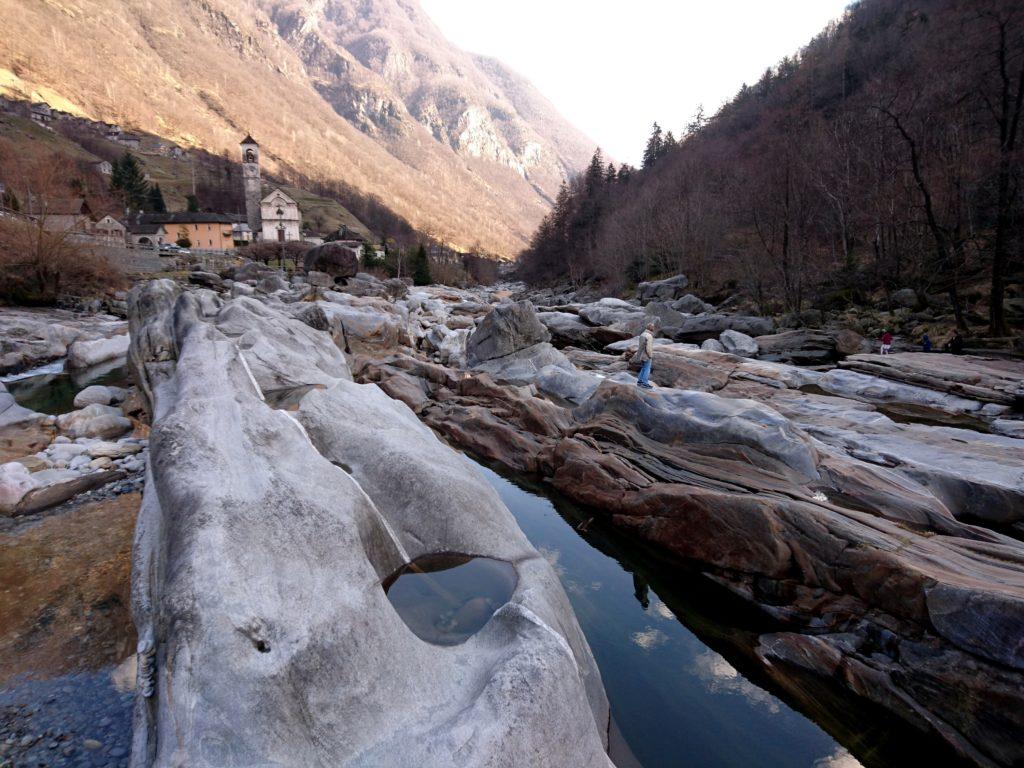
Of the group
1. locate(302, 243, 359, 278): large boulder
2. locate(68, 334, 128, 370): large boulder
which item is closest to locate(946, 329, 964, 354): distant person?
locate(68, 334, 128, 370): large boulder

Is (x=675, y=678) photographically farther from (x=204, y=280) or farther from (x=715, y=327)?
(x=204, y=280)

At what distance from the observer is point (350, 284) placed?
43.8 meters

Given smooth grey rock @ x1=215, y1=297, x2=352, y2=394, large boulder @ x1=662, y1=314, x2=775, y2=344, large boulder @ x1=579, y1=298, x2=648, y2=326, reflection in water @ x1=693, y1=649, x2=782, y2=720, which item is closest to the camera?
reflection in water @ x1=693, y1=649, x2=782, y2=720

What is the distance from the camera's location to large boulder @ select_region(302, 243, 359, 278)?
47.5 m

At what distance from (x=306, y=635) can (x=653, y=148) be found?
101 meters

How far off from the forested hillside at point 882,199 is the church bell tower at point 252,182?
2507 inches

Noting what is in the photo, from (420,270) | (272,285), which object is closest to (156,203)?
(420,270)

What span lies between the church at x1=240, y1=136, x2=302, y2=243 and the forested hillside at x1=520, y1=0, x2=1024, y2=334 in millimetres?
53820

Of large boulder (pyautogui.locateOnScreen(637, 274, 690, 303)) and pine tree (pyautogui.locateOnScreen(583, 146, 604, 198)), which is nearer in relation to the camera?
large boulder (pyautogui.locateOnScreen(637, 274, 690, 303))

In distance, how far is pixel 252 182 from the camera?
87875 millimetres

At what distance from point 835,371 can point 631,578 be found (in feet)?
47.2

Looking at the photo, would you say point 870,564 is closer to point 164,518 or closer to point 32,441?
point 164,518

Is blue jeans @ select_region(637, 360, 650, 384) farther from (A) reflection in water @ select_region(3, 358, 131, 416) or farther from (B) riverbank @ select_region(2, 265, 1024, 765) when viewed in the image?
(A) reflection in water @ select_region(3, 358, 131, 416)

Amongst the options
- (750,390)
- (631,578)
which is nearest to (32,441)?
(631,578)
